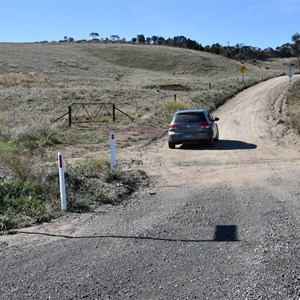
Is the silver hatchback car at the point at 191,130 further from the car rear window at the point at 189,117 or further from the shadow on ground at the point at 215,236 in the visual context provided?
the shadow on ground at the point at 215,236

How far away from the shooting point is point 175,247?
5.77 m

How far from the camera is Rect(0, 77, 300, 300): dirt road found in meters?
4.57

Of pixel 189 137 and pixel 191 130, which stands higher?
pixel 191 130

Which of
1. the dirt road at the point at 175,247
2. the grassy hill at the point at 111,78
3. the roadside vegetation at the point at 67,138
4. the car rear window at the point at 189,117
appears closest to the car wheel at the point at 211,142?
the car rear window at the point at 189,117

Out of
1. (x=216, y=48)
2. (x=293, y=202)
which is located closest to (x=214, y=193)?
(x=293, y=202)

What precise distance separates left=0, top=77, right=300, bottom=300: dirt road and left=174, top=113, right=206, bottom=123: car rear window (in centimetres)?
686

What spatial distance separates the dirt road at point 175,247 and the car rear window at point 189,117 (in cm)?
686

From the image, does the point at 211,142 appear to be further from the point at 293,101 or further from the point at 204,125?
the point at 293,101

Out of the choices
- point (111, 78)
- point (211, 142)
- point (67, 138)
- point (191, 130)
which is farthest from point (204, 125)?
point (111, 78)

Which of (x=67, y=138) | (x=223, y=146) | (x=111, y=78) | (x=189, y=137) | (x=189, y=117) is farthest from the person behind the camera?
Result: (x=111, y=78)

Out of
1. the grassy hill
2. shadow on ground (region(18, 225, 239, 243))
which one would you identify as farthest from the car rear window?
shadow on ground (region(18, 225, 239, 243))

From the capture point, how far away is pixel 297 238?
5879 millimetres

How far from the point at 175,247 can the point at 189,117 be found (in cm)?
1231

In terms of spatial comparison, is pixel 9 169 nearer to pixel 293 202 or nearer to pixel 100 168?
pixel 100 168
